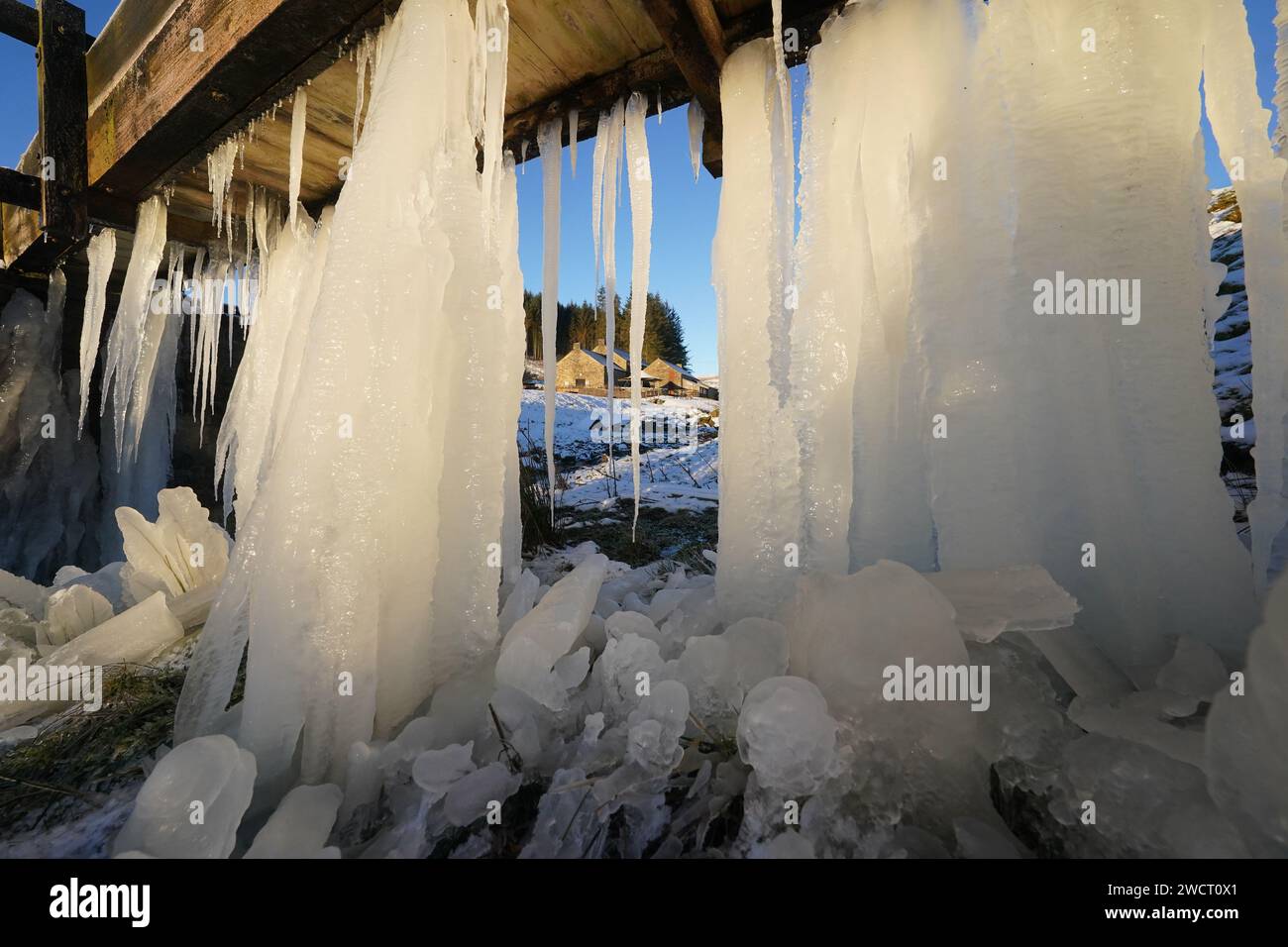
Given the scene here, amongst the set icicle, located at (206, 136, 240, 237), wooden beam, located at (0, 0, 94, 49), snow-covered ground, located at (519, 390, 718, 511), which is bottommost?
snow-covered ground, located at (519, 390, 718, 511)

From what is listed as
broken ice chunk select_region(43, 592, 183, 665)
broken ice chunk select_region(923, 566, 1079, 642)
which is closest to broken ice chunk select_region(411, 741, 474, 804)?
broken ice chunk select_region(923, 566, 1079, 642)

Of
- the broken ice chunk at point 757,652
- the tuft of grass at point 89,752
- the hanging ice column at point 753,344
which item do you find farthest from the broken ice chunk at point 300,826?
the hanging ice column at point 753,344

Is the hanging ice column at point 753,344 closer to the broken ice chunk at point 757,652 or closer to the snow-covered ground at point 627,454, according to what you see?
the broken ice chunk at point 757,652

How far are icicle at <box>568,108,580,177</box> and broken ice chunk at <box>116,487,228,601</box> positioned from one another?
8.82 feet

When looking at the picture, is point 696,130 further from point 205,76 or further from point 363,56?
point 205,76

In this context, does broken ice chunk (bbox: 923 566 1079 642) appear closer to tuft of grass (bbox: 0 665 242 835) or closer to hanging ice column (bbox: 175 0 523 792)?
hanging ice column (bbox: 175 0 523 792)

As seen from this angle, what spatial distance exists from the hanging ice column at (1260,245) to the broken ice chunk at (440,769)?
2.03m

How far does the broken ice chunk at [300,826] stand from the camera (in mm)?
1013

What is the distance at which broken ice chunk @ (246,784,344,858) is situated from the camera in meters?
1.01

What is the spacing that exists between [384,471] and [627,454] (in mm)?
7584

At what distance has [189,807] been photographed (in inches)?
39.6

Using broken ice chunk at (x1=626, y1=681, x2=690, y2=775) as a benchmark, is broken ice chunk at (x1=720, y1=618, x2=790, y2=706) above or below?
above

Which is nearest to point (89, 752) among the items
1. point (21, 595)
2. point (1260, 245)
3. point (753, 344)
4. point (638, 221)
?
point (21, 595)
